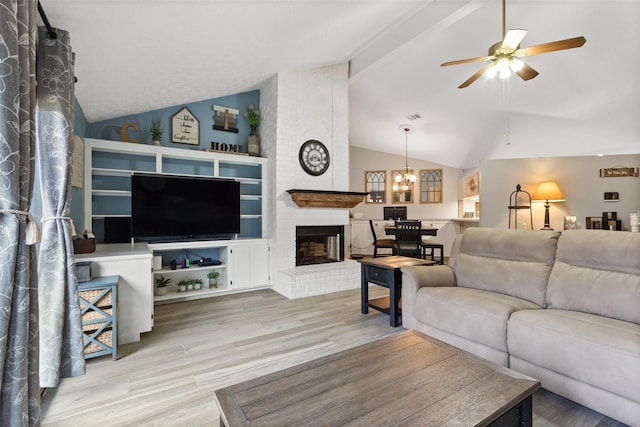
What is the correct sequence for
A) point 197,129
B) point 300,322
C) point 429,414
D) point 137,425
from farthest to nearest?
1. point 197,129
2. point 300,322
3. point 137,425
4. point 429,414

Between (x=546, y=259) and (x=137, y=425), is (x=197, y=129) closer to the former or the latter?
(x=137, y=425)

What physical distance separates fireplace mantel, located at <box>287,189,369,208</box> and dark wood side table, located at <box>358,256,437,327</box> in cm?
146

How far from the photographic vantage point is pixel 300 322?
9.78 ft

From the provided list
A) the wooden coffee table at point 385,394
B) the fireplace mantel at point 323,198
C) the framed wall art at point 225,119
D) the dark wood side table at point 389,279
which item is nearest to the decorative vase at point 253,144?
the framed wall art at point 225,119

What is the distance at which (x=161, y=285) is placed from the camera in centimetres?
363

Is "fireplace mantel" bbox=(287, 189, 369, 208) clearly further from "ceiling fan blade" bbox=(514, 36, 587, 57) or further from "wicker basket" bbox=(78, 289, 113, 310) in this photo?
"ceiling fan blade" bbox=(514, 36, 587, 57)

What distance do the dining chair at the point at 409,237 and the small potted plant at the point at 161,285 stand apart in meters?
4.08

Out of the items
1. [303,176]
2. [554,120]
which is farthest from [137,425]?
[554,120]

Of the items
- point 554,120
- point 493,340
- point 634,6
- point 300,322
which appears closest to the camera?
point 493,340

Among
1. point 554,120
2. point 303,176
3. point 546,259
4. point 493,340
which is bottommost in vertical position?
point 493,340

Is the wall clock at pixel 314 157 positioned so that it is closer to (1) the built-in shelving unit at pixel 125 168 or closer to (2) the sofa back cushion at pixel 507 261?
(1) the built-in shelving unit at pixel 125 168

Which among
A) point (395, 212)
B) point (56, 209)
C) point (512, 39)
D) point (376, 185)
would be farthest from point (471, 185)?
point (56, 209)

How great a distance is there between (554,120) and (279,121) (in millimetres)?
4571

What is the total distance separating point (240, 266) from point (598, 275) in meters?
3.64
